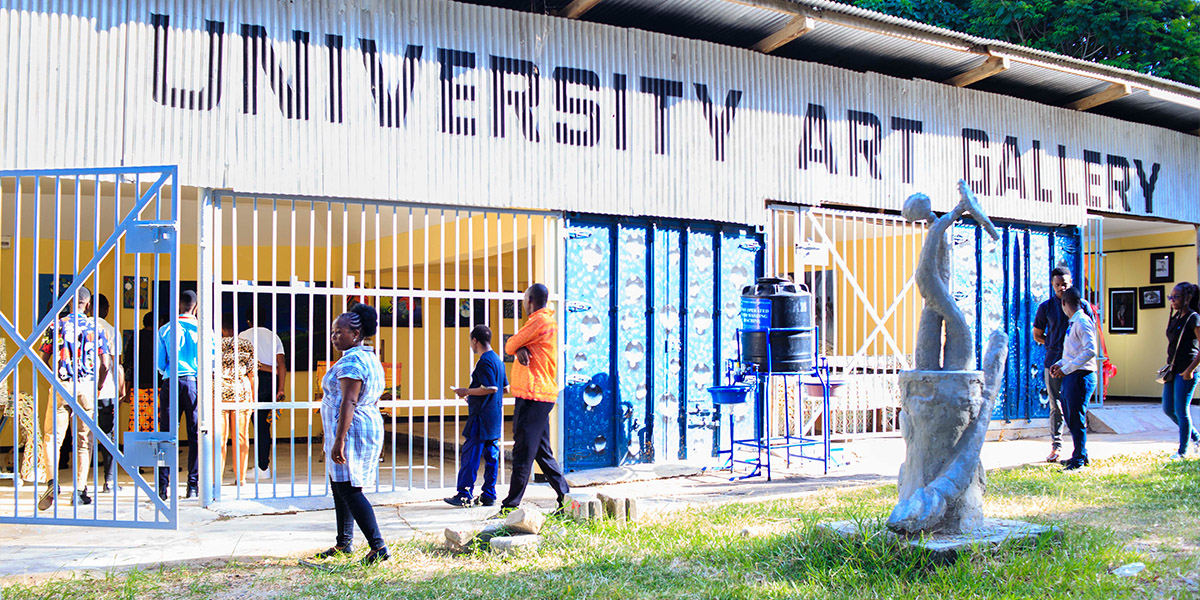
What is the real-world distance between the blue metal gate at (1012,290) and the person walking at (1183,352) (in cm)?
268


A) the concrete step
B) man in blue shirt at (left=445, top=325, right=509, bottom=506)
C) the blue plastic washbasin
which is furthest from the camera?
the concrete step

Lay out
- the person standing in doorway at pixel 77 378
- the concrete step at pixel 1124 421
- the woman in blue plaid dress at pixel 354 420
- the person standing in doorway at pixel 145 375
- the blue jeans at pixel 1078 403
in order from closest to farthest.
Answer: the woman in blue plaid dress at pixel 354 420, the person standing in doorway at pixel 77 378, the blue jeans at pixel 1078 403, the person standing in doorway at pixel 145 375, the concrete step at pixel 1124 421

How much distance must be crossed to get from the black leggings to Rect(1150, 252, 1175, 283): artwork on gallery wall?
46.5 feet

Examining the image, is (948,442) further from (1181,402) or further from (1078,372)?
(1181,402)

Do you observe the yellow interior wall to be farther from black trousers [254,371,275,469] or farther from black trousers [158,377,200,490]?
black trousers [158,377,200,490]

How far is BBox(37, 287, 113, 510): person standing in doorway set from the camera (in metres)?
6.98

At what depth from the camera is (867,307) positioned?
34.9ft

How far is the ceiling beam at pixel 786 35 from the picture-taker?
920cm

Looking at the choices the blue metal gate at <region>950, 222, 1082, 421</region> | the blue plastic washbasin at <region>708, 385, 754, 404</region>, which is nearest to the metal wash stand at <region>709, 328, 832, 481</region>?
the blue plastic washbasin at <region>708, 385, 754, 404</region>

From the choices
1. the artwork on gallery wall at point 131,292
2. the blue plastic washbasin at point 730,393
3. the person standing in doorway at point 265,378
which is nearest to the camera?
the blue plastic washbasin at point 730,393

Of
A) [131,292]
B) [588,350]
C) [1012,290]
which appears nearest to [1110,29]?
[1012,290]

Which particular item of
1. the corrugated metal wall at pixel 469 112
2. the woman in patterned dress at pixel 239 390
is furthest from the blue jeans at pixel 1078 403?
the woman in patterned dress at pixel 239 390

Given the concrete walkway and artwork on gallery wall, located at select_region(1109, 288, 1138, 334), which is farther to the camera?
artwork on gallery wall, located at select_region(1109, 288, 1138, 334)

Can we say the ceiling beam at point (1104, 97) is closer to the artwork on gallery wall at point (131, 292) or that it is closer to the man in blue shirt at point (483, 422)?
the man in blue shirt at point (483, 422)
